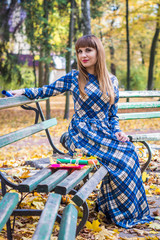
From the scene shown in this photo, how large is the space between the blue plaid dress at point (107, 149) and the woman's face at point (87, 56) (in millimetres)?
131

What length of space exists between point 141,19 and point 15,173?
1614 cm

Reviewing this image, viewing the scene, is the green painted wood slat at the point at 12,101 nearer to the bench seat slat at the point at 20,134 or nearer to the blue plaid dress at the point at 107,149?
the blue plaid dress at the point at 107,149

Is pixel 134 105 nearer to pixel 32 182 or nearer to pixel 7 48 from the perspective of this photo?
pixel 32 182

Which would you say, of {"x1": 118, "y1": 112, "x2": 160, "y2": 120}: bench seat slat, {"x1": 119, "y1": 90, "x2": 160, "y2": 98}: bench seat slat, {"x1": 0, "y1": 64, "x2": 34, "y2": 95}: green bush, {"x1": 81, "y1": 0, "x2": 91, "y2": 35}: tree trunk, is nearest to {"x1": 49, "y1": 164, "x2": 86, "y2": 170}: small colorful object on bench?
{"x1": 118, "y1": 112, "x2": 160, "y2": 120}: bench seat slat

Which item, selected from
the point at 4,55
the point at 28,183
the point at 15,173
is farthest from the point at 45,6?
the point at 28,183

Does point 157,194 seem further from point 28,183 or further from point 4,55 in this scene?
point 4,55

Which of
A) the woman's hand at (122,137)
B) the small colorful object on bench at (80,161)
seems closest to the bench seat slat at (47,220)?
the small colorful object on bench at (80,161)

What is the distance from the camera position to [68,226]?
5.32ft

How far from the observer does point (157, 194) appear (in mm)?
3967

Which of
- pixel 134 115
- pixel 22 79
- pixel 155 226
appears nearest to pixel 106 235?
pixel 155 226

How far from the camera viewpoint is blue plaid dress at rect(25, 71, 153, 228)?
302cm

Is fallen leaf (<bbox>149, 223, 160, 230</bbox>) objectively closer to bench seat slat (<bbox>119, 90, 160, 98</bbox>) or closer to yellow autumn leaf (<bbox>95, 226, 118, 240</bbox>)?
yellow autumn leaf (<bbox>95, 226, 118, 240</bbox>)

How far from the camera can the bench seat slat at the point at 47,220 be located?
142cm

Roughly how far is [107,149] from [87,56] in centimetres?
92
